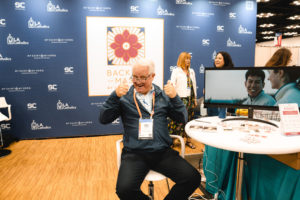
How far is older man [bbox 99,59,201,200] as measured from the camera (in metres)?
1.47

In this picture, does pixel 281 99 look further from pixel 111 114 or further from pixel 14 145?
pixel 14 145

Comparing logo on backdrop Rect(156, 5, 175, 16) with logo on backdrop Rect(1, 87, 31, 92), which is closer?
logo on backdrop Rect(1, 87, 31, 92)

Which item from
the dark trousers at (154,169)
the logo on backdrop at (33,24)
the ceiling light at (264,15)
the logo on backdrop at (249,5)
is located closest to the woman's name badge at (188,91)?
the dark trousers at (154,169)

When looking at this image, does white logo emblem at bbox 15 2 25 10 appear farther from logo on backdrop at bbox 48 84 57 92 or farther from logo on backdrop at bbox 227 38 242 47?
logo on backdrop at bbox 227 38 242 47

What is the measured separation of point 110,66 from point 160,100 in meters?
2.68

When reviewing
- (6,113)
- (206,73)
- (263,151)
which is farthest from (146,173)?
(6,113)

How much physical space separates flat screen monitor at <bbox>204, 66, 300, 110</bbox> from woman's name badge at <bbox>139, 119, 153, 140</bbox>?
611 millimetres

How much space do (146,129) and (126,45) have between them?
2.95 m

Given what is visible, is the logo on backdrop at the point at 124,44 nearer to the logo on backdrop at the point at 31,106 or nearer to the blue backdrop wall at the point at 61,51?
the blue backdrop wall at the point at 61,51

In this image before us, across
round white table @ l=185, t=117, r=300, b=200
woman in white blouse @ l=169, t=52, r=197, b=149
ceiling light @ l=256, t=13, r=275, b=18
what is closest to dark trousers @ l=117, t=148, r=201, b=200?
round white table @ l=185, t=117, r=300, b=200

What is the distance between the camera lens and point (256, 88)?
1.72m

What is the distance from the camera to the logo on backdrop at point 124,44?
4.16 m

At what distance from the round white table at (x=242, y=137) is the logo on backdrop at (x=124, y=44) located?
271 centimetres

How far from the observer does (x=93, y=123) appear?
4.30 metres
